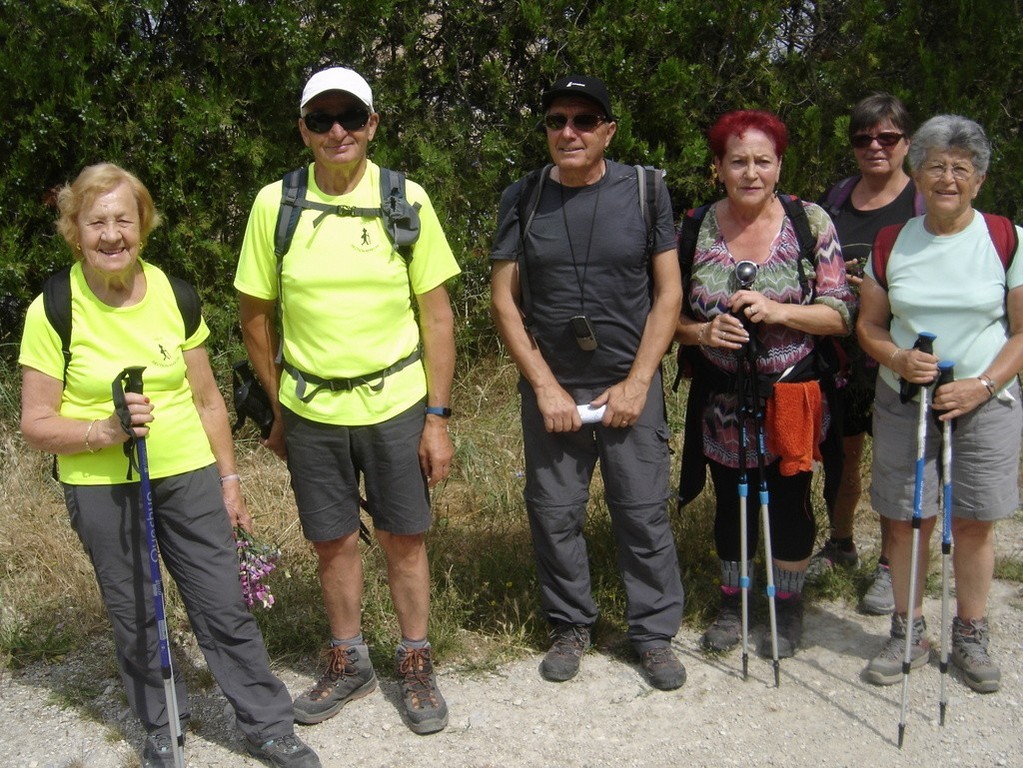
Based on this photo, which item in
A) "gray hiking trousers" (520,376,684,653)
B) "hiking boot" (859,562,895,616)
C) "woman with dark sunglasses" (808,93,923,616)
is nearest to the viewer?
"gray hiking trousers" (520,376,684,653)

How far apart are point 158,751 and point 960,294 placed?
2982 mm

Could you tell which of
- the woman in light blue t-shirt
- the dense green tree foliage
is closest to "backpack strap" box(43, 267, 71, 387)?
the dense green tree foliage

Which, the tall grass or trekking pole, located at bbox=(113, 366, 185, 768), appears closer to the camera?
trekking pole, located at bbox=(113, 366, 185, 768)

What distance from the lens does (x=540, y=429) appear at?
3.76 metres

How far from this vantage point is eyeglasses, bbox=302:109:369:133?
3242 millimetres

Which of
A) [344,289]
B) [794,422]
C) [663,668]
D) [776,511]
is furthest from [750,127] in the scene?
[663,668]

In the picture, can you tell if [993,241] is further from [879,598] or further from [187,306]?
[187,306]

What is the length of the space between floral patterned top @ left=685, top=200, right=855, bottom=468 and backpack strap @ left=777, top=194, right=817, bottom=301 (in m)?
0.01

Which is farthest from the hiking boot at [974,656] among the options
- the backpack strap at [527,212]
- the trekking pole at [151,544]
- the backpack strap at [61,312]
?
the backpack strap at [61,312]

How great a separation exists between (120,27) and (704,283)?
333 centimetres

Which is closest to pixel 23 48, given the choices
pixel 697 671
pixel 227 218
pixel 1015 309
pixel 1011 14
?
pixel 227 218

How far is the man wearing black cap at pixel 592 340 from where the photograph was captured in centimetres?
356

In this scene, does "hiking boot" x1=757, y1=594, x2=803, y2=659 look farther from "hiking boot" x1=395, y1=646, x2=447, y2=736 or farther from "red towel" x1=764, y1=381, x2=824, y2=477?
"hiking boot" x1=395, y1=646, x2=447, y2=736

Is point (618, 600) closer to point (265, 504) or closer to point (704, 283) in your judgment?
point (704, 283)
